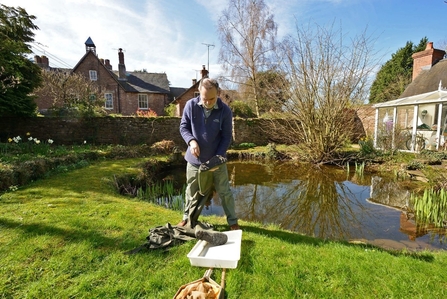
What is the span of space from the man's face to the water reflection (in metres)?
2.57

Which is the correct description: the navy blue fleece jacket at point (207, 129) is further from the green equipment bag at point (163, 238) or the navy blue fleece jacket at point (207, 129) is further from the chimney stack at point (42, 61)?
the chimney stack at point (42, 61)

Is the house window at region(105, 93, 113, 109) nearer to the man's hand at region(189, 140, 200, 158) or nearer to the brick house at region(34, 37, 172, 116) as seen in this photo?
the brick house at region(34, 37, 172, 116)

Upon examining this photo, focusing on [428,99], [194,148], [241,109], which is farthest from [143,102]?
[194,148]

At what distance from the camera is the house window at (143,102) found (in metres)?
22.4

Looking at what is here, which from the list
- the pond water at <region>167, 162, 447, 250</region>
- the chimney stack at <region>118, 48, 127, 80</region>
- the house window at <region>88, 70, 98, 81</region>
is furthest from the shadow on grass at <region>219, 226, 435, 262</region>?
the chimney stack at <region>118, 48, 127, 80</region>

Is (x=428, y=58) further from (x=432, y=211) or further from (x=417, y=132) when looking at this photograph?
(x=432, y=211)

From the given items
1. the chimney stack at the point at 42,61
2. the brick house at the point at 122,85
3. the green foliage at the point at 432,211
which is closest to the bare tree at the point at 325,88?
the green foliage at the point at 432,211

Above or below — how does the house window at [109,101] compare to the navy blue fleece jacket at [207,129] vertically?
above

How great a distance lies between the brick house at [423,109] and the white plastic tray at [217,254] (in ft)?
31.6

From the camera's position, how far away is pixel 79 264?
6.57 ft

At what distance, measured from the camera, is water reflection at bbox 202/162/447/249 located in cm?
361

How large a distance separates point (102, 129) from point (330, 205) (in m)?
10.1

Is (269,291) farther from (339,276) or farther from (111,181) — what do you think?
(111,181)

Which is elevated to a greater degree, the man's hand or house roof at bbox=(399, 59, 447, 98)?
house roof at bbox=(399, 59, 447, 98)
